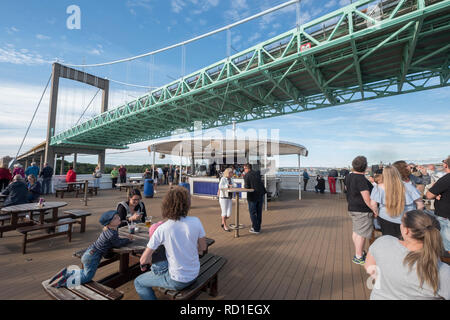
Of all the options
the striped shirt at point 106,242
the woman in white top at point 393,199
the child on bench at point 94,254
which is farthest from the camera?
the woman in white top at point 393,199

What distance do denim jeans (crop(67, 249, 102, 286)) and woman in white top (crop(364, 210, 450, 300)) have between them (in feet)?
7.82

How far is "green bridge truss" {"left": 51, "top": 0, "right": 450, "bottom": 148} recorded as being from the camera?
8617 mm

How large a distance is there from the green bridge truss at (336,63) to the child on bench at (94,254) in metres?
11.9

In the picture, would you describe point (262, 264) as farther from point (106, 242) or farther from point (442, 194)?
point (442, 194)

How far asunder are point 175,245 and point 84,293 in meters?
0.88

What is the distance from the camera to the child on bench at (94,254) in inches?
69.2

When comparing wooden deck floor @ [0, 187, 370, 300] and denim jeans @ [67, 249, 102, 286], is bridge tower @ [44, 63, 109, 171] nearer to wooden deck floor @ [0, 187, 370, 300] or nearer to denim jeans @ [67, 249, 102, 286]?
wooden deck floor @ [0, 187, 370, 300]

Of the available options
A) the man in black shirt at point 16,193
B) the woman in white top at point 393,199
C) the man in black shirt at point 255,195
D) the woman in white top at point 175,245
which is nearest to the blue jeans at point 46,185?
the man in black shirt at point 16,193

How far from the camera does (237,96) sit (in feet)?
62.3

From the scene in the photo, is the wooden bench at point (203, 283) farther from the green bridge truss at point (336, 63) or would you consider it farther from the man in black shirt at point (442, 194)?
the green bridge truss at point (336, 63)

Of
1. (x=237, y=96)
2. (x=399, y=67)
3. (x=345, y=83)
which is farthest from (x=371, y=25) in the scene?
(x=237, y=96)

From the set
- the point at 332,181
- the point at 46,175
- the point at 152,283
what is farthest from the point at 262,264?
the point at 332,181

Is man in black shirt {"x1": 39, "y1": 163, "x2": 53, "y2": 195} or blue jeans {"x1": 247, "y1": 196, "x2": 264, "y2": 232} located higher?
man in black shirt {"x1": 39, "y1": 163, "x2": 53, "y2": 195}

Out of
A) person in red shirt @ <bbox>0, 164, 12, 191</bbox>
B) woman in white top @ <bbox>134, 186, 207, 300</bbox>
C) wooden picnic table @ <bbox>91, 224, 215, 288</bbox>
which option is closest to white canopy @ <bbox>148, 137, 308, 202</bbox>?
person in red shirt @ <bbox>0, 164, 12, 191</bbox>
